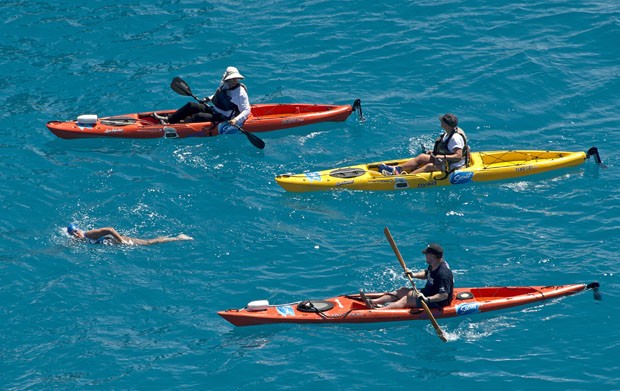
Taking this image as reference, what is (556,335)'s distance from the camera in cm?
1791

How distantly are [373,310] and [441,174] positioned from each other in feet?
16.4

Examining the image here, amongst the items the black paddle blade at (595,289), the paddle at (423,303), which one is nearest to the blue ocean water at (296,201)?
the black paddle blade at (595,289)

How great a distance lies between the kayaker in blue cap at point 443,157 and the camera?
22281 mm

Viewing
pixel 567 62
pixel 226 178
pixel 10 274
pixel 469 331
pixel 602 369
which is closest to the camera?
pixel 602 369

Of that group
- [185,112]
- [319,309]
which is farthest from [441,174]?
[185,112]

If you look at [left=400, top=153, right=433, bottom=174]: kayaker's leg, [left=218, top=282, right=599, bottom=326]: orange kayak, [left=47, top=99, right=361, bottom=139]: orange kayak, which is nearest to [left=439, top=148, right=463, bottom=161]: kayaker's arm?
[left=400, top=153, right=433, bottom=174]: kayaker's leg

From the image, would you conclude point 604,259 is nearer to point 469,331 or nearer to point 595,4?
Result: point 469,331

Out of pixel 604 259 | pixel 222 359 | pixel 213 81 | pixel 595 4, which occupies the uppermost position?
pixel 595 4

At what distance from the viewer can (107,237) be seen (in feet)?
66.5

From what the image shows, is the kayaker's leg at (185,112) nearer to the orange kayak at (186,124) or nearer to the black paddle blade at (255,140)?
the orange kayak at (186,124)

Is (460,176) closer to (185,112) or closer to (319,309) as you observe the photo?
(319,309)

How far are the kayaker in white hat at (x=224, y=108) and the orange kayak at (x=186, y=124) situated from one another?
0.81ft

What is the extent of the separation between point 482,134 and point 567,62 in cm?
373

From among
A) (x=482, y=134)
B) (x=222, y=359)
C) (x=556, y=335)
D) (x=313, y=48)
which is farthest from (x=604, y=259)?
(x=313, y=48)
